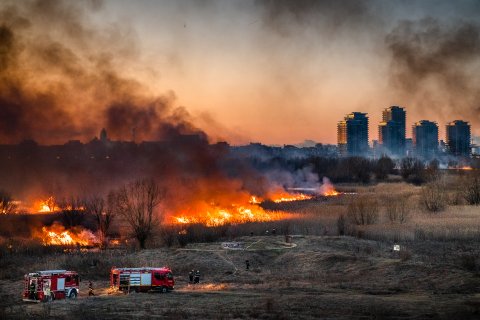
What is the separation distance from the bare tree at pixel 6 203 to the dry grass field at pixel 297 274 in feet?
66.3

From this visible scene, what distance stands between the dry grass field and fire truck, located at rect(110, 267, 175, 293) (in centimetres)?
104


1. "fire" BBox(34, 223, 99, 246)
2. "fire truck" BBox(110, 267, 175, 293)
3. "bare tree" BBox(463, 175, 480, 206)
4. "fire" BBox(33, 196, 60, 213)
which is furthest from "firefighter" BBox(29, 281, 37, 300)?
"bare tree" BBox(463, 175, 480, 206)

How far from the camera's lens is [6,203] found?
90.8 metres

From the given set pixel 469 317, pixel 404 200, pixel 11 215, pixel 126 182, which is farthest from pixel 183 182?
pixel 469 317

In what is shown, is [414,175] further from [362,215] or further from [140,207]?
[140,207]

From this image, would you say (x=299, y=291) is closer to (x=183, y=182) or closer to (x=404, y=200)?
(x=183, y=182)

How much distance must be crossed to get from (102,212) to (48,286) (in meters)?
42.4

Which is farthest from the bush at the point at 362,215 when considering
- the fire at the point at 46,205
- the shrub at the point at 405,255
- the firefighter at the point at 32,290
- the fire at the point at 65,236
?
the firefighter at the point at 32,290

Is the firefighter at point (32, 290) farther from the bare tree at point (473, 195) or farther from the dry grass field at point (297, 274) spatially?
the bare tree at point (473, 195)

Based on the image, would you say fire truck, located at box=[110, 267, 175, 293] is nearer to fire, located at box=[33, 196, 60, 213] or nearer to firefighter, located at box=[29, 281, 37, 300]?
firefighter, located at box=[29, 281, 37, 300]

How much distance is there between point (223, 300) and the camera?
126 ft

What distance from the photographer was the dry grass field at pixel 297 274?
1380 inches

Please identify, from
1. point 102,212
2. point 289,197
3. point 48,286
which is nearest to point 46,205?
point 102,212

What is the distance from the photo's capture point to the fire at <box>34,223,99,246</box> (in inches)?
2882
